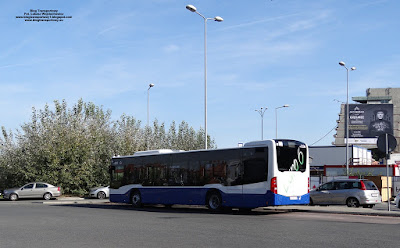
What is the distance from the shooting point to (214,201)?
22609 mm

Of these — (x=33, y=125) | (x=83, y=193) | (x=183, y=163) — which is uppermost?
(x=33, y=125)

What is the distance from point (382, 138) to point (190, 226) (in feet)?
34.3

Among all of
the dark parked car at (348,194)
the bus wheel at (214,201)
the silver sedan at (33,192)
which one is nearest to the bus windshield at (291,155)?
the bus wheel at (214,201)

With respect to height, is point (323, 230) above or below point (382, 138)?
below

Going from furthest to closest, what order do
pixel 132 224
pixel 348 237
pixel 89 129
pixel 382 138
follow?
pixel 89 129
pixel 382 138
pixel 132 224
pixel 348 237

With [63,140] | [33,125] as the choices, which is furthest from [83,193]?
[33,125]

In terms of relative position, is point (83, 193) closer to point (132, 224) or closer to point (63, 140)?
point (63, 140)

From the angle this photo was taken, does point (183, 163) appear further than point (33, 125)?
No

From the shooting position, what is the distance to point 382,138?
2183 cm

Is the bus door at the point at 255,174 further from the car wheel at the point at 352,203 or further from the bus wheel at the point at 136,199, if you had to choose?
the bus wheel at the point at 136,199

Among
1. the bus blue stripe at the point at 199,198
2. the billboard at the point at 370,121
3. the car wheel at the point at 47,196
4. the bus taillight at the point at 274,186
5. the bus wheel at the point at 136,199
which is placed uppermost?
the billboard at the point at 370,121

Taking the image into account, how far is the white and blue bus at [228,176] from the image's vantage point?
2050 cm

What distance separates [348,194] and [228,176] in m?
7.23

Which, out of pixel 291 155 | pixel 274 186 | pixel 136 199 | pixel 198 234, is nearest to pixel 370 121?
pixel 136 199
